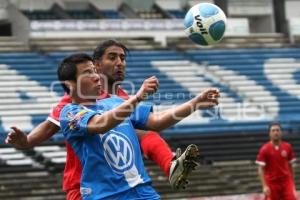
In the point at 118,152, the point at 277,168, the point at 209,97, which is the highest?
the point at 209,97

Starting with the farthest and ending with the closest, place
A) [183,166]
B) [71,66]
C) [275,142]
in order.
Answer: [275,142]
[183,166]
[71,66]

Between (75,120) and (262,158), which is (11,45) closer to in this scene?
(262,158)

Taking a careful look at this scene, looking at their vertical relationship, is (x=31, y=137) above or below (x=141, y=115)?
below

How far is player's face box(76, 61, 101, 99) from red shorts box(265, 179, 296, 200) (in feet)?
27.7

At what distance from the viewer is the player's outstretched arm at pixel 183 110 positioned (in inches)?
193

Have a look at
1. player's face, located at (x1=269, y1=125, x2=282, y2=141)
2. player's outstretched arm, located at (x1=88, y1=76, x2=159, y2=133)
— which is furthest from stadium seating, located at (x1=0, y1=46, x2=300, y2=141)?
player's outstretched arm, located at (x1=88, y1=76, x2=159, y2=133)

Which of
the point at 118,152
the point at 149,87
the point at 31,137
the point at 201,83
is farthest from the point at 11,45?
the point at 149,87

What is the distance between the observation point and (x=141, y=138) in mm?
6805

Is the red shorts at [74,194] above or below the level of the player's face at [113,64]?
below

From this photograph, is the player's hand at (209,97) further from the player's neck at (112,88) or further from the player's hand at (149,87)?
the player's neck at (112,88)

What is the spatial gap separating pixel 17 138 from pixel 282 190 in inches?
319

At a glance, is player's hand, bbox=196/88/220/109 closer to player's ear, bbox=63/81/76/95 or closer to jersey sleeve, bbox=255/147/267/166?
player's ear, bbox=63/81/76/95

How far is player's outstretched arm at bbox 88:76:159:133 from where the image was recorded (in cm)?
485

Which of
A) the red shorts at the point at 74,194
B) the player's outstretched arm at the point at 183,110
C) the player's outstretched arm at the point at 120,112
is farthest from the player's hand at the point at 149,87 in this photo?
the red shorts at the point at 74,194
